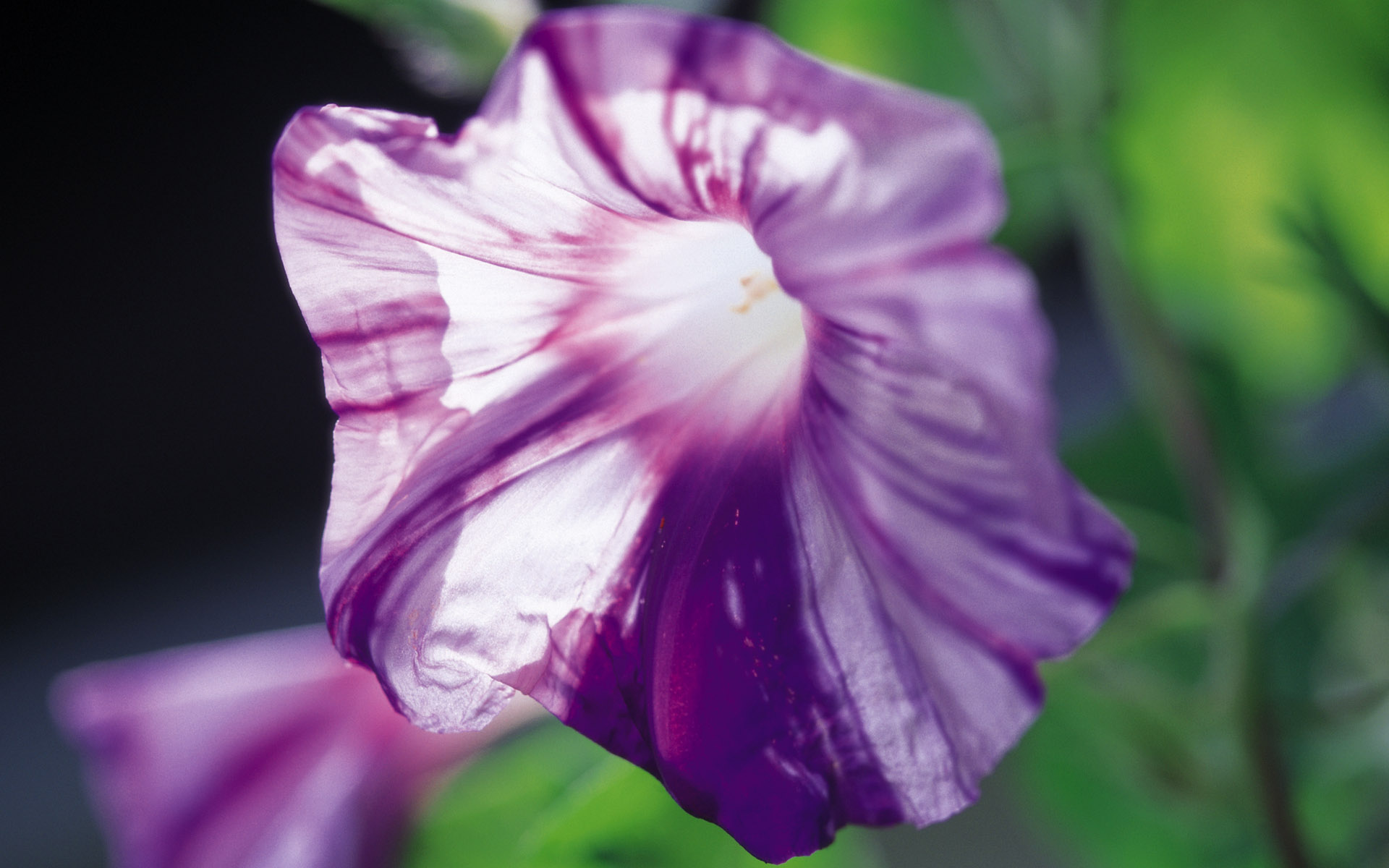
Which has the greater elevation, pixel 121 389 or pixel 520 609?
pixel 520 609

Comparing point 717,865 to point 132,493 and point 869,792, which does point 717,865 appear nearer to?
point 869,792

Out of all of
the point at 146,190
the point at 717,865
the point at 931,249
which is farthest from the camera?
the point at 146,190

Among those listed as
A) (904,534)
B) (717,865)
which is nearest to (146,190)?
(717,865)

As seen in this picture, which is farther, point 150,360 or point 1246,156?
point 150,360

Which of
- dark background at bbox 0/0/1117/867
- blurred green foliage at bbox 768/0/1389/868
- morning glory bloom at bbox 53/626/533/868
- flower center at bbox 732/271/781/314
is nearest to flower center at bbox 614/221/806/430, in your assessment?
flower center at bbox 732/271/781/314

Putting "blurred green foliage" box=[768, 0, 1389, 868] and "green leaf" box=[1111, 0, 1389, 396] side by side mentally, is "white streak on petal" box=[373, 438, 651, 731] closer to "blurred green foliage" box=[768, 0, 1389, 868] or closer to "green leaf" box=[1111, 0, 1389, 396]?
"blurred green foliage" box=[768, 0, 1389, 868]

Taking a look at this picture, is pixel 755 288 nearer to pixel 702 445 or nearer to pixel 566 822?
pixel 702 445

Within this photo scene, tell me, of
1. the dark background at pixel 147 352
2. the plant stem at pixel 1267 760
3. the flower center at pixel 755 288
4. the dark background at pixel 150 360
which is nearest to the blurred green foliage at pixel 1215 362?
the plant stem at pixel 1267 760

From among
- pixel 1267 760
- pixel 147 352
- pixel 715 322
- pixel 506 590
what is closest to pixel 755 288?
pixel 715 322
